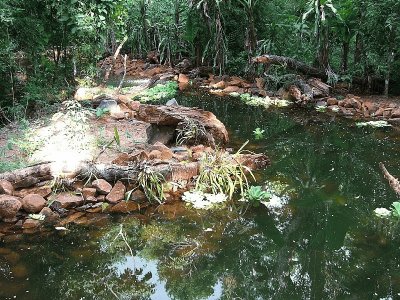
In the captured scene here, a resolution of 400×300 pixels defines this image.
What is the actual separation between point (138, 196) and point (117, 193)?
266 mm

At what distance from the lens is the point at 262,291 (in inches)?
147

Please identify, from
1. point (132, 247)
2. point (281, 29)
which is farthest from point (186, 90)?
point (132, 247)

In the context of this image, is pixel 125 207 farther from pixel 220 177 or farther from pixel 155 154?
pixel 220 177

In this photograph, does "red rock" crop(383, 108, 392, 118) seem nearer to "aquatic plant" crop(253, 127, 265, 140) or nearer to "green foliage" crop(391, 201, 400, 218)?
"aquatic plant" crop(253, 127, 265, 140)

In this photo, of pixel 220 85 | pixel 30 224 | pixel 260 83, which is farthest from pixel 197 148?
pixel 220 85

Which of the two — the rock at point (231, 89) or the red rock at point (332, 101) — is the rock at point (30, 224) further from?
the rock at point (231, 89)

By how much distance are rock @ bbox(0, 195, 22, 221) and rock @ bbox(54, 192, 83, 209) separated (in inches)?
17.3

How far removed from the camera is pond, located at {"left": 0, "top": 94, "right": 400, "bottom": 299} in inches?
146

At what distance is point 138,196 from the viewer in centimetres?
533

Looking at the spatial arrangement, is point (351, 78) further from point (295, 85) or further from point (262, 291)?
point (262, 291)

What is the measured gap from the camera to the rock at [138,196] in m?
5.32

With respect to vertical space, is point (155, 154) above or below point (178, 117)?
below

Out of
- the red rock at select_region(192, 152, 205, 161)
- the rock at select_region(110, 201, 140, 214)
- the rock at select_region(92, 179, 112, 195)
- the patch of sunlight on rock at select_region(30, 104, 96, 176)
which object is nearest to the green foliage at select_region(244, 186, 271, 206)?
the red rock at select_region(192, 152, 205, 161)

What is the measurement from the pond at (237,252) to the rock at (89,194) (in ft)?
1.16
